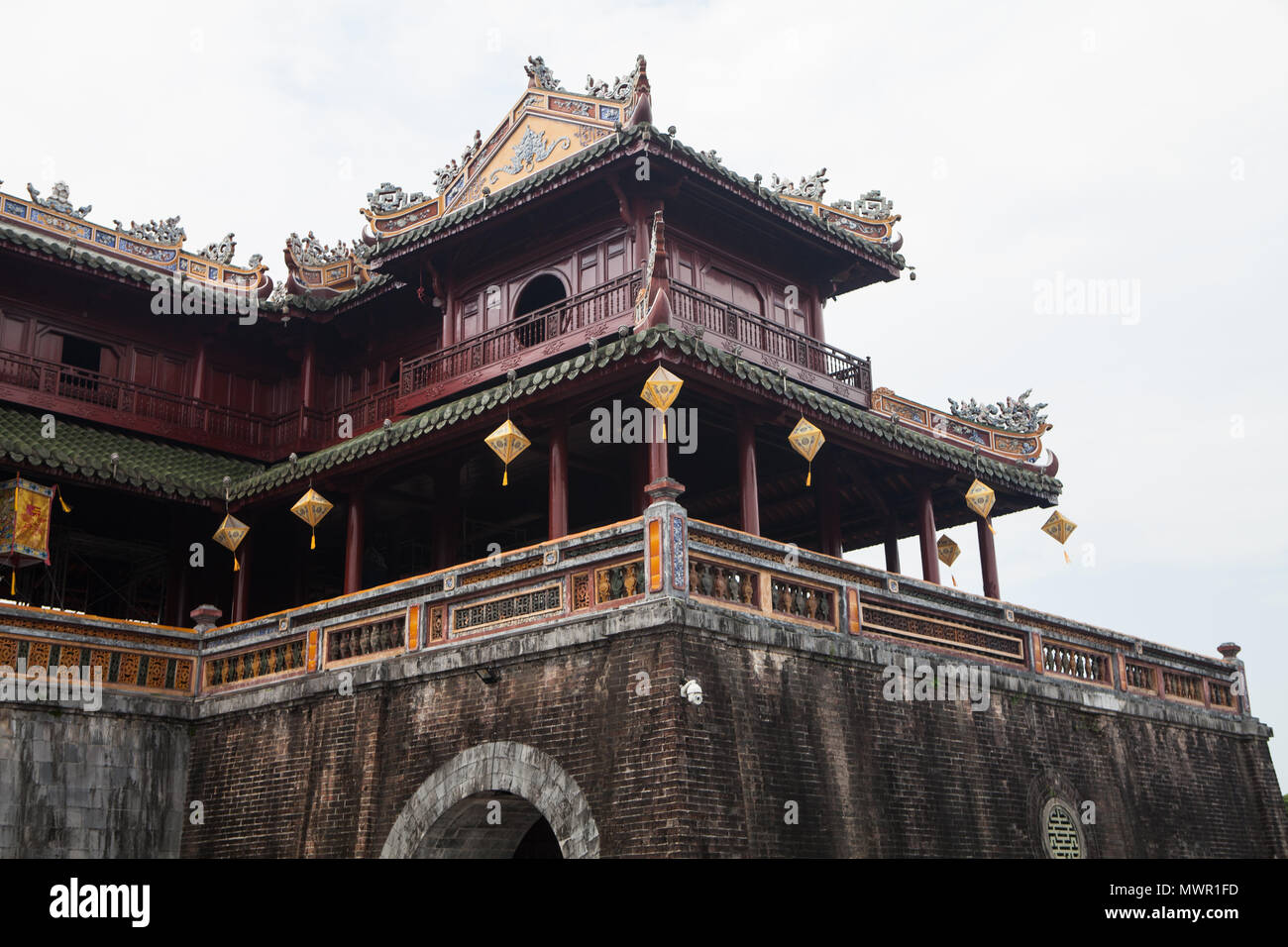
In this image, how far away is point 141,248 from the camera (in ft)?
69.8

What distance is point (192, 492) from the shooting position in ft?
60.6

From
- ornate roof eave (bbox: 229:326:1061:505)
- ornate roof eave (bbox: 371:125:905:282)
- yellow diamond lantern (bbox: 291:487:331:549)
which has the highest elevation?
ornate roof eave (bbox: 371:125:905:282)

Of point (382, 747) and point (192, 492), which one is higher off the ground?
point (192, 492)

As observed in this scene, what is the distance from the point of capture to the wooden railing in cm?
1702

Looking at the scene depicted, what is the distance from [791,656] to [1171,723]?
7.89m

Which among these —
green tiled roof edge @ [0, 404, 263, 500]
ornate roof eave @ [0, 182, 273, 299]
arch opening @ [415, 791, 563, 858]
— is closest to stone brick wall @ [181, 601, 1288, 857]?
arch opening @ [415, 791, 563, 858]

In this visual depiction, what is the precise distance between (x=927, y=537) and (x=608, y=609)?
7645mm

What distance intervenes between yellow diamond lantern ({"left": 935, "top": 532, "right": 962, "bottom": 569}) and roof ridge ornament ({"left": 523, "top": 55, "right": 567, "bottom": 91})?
9907 mm

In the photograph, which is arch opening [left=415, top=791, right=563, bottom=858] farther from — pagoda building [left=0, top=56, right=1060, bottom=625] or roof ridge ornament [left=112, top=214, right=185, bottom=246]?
roof ridge ornament [left=112, top=214, right=185, bottom=246]

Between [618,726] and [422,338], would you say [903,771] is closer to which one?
[618,726]

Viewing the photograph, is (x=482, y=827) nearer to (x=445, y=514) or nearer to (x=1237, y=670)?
(x=445, y=514)

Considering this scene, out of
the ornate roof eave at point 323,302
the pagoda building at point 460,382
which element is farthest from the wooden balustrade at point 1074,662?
the ornate roof eave at point 323,302

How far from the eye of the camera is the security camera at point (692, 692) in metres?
11.5
